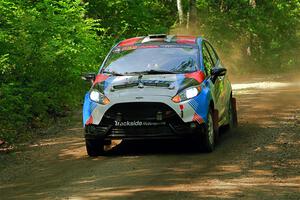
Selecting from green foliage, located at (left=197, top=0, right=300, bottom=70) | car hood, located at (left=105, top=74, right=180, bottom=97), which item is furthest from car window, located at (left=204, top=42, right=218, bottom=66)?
green foliage, located at (left=197, top=0, right=300, bottom=70)

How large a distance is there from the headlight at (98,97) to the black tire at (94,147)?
0.66 metres

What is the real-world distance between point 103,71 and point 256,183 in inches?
161

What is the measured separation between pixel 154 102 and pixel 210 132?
1.15 m

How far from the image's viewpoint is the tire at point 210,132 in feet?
33.9

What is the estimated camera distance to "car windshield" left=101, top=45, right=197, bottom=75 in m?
11.0

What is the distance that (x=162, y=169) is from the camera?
920cm

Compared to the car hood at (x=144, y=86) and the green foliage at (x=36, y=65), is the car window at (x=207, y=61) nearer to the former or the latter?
the car hood at (x=144, y=86)

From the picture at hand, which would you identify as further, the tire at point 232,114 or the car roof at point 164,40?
the tire at point 232,114

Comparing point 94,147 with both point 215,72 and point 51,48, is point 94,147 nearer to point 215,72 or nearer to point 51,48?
point 215,72

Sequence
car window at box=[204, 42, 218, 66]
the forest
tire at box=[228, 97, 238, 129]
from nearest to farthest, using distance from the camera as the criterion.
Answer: car window at box=[204, 42, 218, 66] → tire at box=[228, 97, 238, 129] → the forest

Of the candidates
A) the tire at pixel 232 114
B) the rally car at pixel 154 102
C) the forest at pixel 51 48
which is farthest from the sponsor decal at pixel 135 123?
the forest at pixel 51 48

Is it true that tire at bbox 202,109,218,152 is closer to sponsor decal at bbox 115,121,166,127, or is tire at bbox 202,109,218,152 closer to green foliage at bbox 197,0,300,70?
sponsor decal at bbox 115,121,166,127

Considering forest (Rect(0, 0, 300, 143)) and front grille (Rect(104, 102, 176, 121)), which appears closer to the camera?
front grille (Rect(104, 102, 176, 121))

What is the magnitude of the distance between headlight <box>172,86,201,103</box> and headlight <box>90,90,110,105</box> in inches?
42.2
